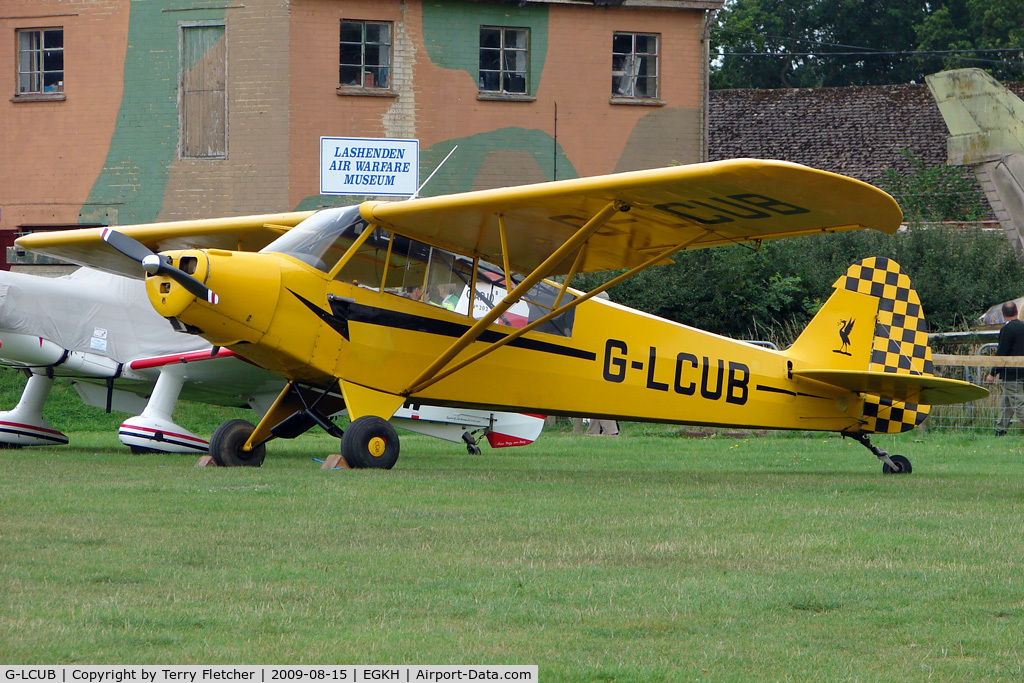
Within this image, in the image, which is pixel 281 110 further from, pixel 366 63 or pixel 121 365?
pixel 121 365

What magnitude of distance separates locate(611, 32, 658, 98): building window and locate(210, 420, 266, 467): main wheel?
53.4ft

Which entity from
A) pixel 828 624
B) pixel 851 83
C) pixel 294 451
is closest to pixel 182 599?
A: pixel 828 624

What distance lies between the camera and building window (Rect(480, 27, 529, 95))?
24328mm

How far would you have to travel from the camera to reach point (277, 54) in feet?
75.7

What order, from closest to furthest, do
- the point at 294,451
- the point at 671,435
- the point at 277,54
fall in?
the point at 294,451
the point at 671,435
the point at 277,54

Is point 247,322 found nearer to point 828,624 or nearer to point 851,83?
point 828,624

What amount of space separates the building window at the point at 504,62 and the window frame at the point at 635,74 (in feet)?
6.36

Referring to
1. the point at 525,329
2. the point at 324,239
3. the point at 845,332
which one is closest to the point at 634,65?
the point at 845,332

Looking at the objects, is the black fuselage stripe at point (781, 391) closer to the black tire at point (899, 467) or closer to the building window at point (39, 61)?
the black tire at point (899, 467)

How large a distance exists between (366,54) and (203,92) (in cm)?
339

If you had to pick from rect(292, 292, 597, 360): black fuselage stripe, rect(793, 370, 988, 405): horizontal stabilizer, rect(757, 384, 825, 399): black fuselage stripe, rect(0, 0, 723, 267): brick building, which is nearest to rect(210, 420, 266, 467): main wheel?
rect(292, 292, 597, 360): black fuselage stripe

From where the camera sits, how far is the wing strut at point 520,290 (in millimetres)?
8992

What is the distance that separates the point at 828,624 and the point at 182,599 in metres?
2.32

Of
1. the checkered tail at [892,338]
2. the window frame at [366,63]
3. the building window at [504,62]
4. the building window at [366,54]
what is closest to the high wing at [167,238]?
the checkered tail at [892,338]
